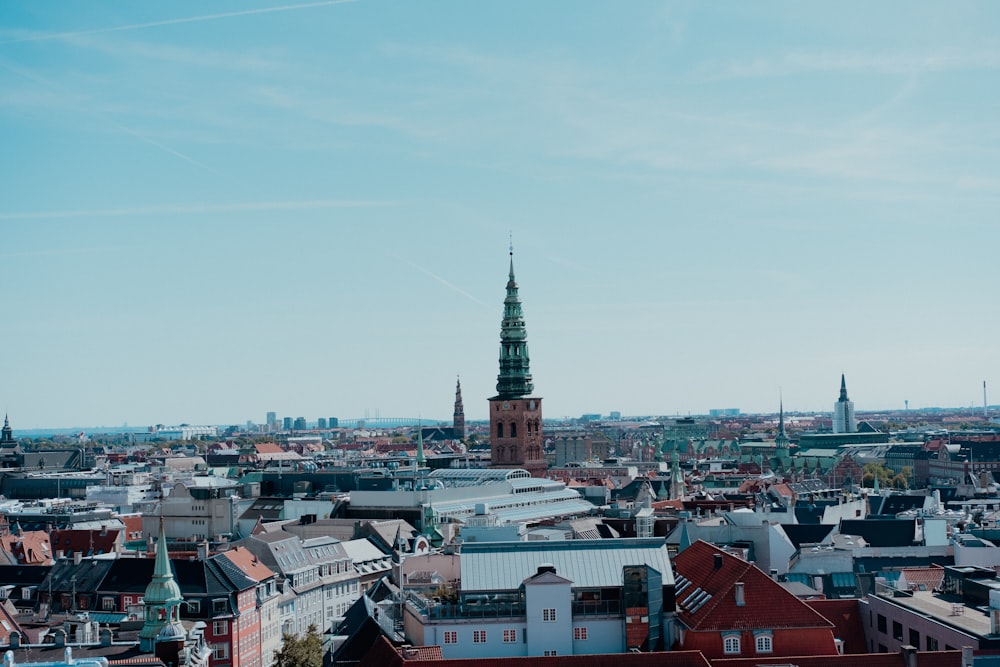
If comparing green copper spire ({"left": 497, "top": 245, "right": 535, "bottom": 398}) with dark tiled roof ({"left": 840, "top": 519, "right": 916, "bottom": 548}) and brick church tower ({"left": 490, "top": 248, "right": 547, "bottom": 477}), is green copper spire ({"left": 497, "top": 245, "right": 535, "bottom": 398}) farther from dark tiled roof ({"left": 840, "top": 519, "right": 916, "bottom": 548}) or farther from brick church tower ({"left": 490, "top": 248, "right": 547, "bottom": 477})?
dark tiled roof ({"left": 840, "top": 519, "right": 916, "bottom": 548})

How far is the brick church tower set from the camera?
562 ft

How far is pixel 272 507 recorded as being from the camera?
13950 cm

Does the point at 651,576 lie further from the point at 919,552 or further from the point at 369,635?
the point at 919,552

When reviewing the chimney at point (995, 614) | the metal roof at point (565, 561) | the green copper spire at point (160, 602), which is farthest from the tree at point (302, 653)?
the chimney at point (995, 614)

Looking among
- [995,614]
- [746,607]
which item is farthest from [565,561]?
[995,614]

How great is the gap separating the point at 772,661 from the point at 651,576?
640 centimetres

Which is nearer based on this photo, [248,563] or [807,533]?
[248,563]

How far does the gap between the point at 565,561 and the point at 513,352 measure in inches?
4380

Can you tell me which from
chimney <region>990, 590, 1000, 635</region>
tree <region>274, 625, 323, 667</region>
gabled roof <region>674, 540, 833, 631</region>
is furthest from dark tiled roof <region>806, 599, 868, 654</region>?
tree <region>274, 625, 323, 667</region>

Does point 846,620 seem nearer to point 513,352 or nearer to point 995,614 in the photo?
point 995,614

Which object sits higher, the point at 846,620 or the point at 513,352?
the point at 513,352

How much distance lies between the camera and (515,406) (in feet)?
563

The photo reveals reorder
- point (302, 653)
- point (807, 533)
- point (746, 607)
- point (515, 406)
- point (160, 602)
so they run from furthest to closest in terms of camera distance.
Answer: point (515, 406)
point (807, 533)
point (302, 653)
point (160, 602)
point (746, 607)

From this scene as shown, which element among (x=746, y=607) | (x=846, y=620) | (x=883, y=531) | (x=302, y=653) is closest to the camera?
(x=746, y=607)
